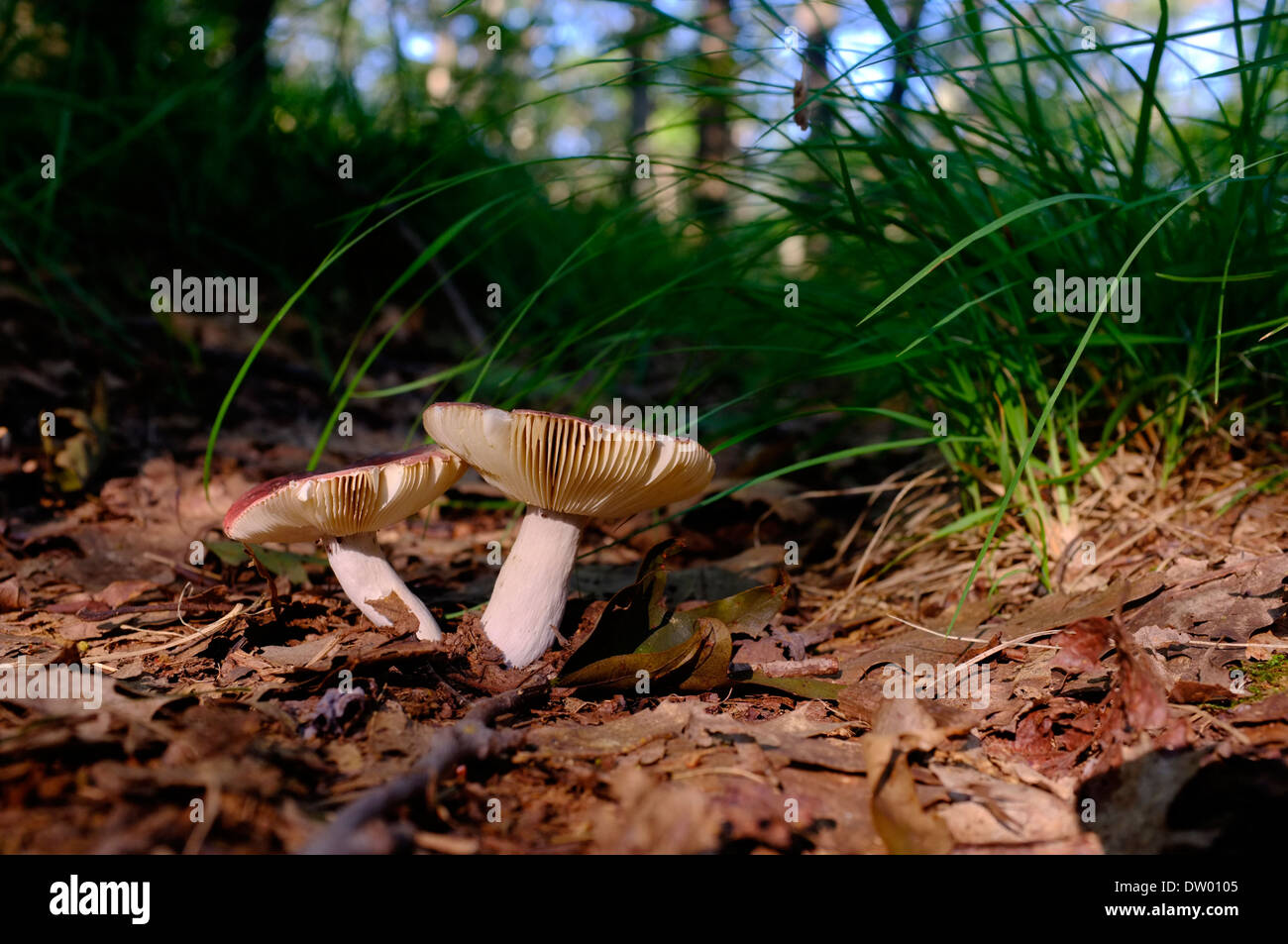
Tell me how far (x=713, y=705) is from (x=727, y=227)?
1.58m

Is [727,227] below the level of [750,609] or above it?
above

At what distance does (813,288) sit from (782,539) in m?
0.96

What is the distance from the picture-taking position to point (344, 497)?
5.87 ft

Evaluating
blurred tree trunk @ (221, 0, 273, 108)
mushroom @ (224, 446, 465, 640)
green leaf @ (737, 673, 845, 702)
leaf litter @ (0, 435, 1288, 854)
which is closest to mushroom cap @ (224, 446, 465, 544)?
mushroom @ (224, 446, 465, 640)

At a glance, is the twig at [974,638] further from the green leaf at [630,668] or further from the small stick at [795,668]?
the green leaf at [630,668]

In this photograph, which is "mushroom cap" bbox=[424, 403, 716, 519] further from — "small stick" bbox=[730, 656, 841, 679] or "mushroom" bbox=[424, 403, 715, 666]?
"small stick" bbox=[730, 656, 841, 679]

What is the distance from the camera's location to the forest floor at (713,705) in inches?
48.2

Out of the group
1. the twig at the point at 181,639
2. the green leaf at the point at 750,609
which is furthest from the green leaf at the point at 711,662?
the twig at the point at 181,639

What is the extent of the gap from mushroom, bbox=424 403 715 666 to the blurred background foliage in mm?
378

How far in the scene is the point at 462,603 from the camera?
7.70 ft

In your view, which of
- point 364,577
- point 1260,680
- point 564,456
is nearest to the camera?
point 1260,680

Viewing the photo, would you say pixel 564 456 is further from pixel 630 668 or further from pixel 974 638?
pixel 974 638

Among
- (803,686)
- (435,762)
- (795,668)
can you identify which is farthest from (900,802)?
(435,762)
